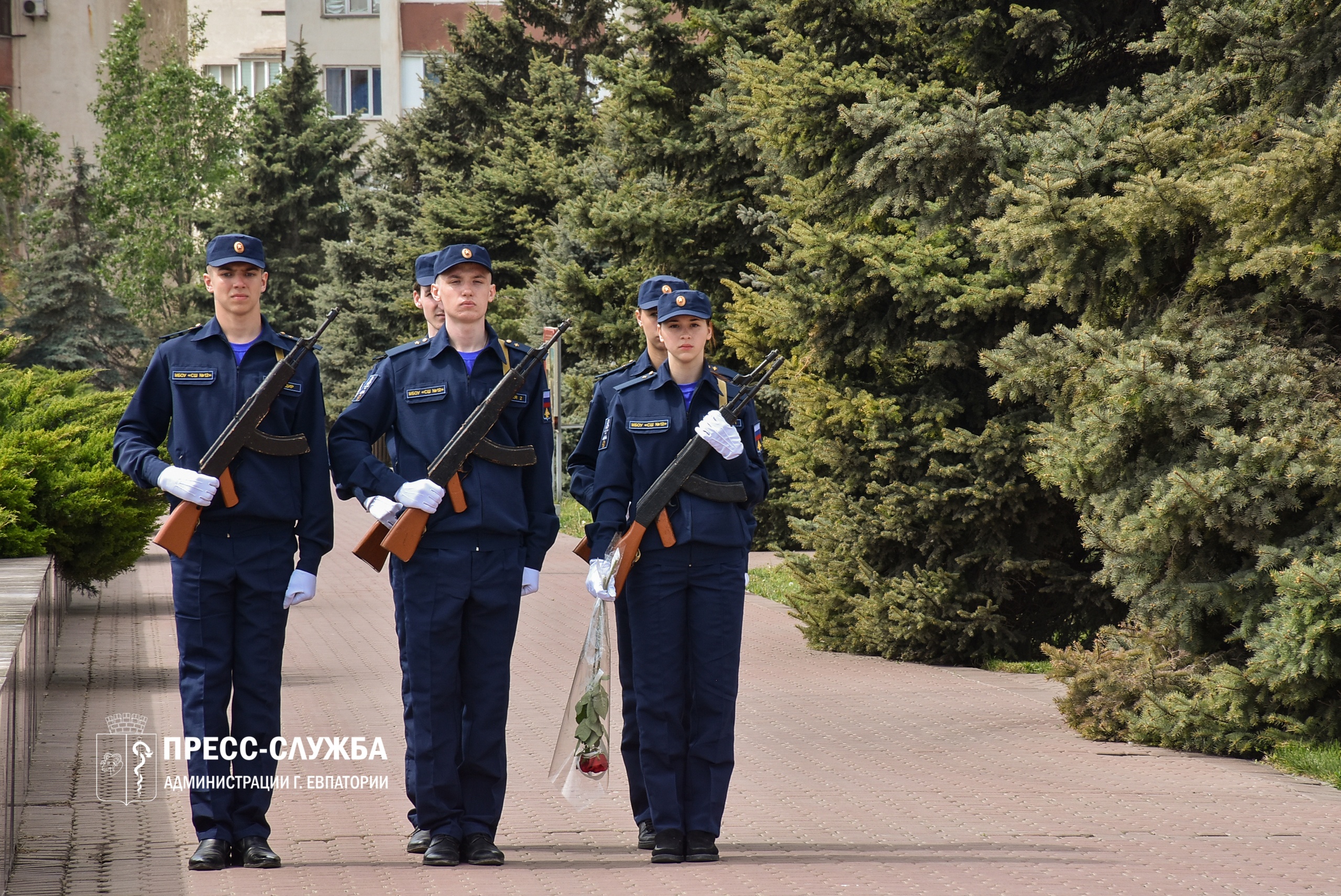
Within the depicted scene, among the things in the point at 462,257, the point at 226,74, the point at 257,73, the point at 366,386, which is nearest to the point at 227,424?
the point at 366,386

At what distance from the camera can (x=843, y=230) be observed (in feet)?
36.2

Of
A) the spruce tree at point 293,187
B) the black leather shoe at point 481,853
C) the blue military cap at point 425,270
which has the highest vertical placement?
the spruce tree at point 293,187

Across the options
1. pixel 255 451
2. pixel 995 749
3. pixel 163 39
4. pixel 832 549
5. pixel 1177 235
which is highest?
pixel 163 39

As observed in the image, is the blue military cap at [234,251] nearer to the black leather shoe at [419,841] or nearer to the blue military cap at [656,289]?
the blue military cap at [656,289]

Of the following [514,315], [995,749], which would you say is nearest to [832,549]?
[995,749]

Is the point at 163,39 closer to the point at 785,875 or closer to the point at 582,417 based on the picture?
the point at 582,417

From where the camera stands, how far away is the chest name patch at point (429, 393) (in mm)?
5879

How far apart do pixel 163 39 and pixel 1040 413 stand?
60054mm

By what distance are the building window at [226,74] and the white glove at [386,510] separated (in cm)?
6319

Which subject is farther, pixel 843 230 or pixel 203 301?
pixel 203 301

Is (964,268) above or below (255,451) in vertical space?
above

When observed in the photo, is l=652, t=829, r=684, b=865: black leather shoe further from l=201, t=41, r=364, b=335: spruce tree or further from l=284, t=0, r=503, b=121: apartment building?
l=284, t=0, r=503, b=121: apartment building

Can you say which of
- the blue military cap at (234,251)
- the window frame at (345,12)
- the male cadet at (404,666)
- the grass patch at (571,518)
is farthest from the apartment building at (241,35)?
the male cadet at (404,666)

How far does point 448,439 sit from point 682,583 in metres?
1.08
